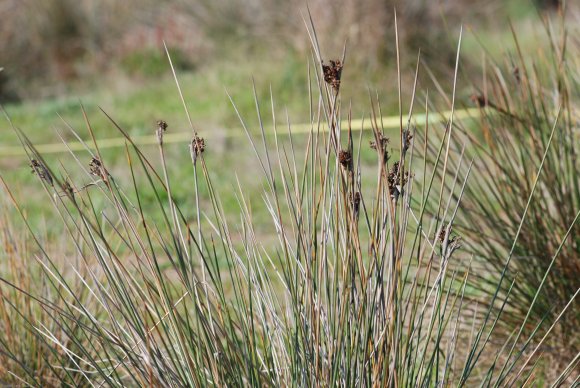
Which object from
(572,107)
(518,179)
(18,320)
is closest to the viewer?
(18,320)

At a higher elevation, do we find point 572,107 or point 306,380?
point 572,107

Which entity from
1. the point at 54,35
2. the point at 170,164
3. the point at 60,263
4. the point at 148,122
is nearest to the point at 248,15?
the point at 54,35

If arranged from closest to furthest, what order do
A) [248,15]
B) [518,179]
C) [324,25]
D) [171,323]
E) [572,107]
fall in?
[171,323] → [518,179] → [572,107] → [324,25] → [248,15]

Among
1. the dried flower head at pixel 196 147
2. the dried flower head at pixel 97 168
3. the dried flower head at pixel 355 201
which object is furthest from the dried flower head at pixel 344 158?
the dried flower head at pixel 97 168

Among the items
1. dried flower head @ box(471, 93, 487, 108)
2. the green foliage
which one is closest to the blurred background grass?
the green foliage

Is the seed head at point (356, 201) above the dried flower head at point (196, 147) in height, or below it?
below

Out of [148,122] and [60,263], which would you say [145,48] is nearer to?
[148,122]

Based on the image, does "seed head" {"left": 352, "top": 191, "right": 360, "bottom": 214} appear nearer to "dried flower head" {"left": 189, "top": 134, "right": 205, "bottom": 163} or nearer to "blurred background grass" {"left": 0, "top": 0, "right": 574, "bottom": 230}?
"dried flower head" {"left": 189, "top": 134, "right": 205, "bottom": 163}

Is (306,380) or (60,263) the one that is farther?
(60,263)

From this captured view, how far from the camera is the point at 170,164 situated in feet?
21.5

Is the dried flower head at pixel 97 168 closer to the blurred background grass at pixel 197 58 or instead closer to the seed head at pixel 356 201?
the seed head at pixel 356 201

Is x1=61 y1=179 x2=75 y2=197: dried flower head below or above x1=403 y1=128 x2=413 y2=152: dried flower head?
above

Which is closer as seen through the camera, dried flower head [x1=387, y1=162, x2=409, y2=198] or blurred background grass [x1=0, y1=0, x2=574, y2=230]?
dried flower head [x1=387, y1=162, x2=409, y2=198]

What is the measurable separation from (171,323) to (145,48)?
32.0 ft
